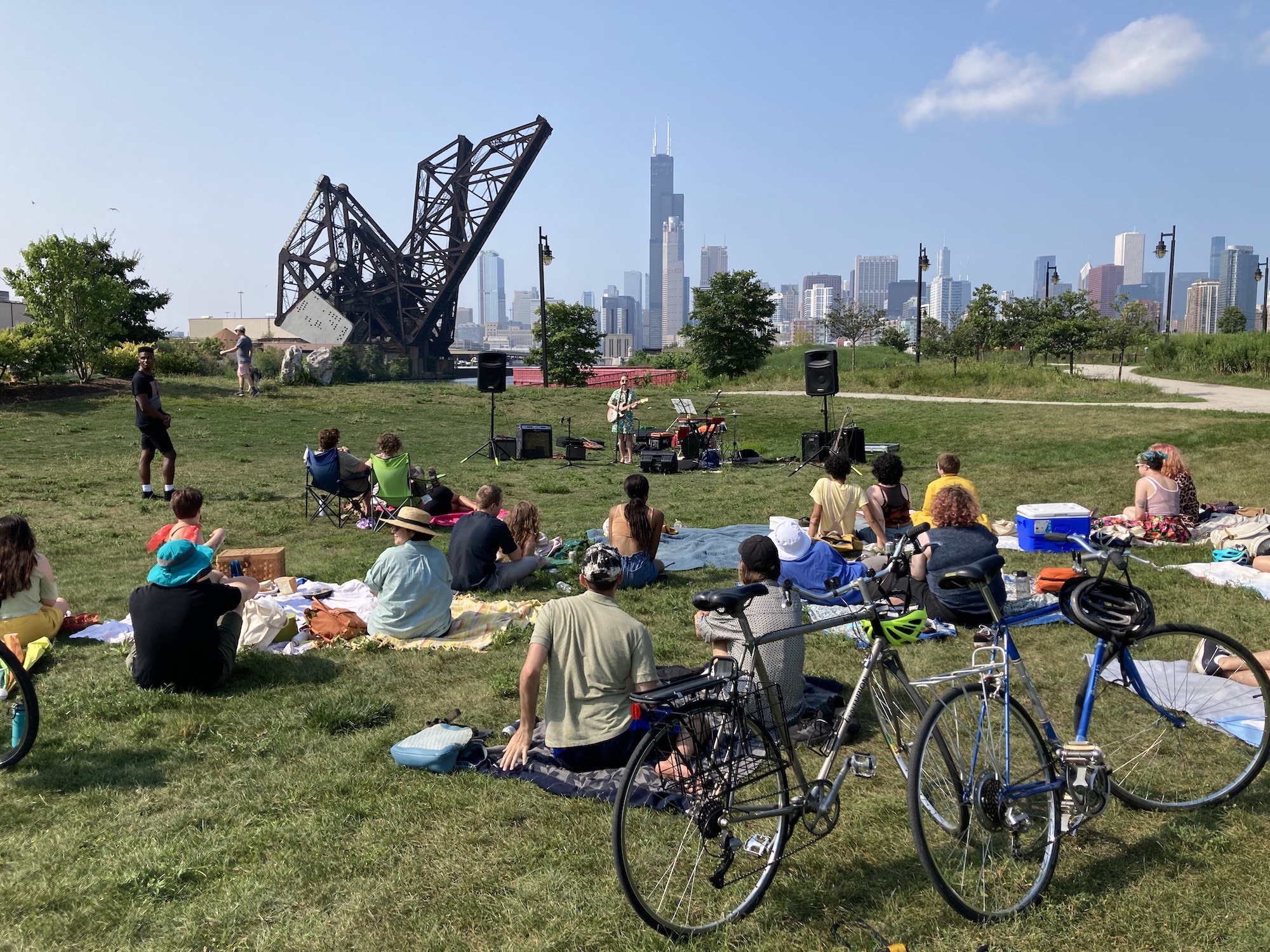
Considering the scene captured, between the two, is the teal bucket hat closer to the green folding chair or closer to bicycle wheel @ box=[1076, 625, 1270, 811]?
bicycle wheel @ box=[1076, 625, 1270, 811]

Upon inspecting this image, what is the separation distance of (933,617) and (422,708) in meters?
3.23

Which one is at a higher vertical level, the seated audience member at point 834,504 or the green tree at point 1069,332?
the green tree at point 1069,332

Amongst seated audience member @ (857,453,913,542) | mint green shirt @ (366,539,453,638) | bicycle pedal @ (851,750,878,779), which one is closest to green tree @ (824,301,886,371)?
seated audience member @ (857,453,913,542)

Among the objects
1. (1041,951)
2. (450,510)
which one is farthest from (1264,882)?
(450,510)

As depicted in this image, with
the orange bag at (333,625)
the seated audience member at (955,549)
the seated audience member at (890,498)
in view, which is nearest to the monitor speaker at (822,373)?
the seated audience member at (890,498)

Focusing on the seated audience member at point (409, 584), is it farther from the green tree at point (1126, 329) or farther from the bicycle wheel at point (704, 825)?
the green tree at point (1126, 329)

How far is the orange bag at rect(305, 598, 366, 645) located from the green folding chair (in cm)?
364

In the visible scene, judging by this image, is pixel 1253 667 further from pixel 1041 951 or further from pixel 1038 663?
pixel 1038 663

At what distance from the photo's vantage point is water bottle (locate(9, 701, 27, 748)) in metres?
3.94

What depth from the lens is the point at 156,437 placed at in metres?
10.8

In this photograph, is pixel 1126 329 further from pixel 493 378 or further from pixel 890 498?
pixel 890 498

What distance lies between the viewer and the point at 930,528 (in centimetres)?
574

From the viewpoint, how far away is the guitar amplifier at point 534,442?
15.6 m

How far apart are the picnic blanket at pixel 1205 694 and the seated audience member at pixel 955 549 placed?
5.96ft
